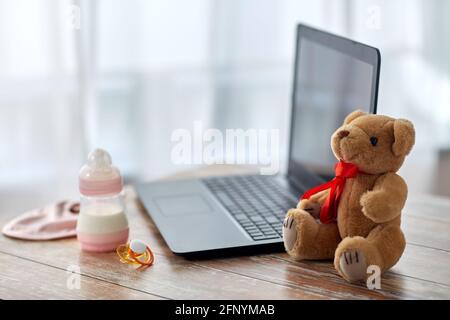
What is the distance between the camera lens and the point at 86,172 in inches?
44.4

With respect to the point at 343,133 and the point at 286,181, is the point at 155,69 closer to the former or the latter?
the point at 286,181

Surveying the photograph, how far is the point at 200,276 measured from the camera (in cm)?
103

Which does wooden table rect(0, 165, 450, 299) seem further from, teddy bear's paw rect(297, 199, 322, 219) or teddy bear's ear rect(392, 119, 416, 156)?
teddy bear's ear rect(392, 119, 416, 156)

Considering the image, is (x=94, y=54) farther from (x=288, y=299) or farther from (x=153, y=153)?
(x=288, y=299)

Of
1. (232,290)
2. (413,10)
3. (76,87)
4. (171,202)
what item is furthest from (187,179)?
(413,10)

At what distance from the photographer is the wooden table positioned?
0.97 metres

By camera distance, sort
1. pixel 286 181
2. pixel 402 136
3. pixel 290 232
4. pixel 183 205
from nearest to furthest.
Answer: pixel 402 136, pixel 290 232, pixel 183 205, pixel 286 181

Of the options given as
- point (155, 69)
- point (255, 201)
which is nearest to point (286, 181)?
point (255, 201)

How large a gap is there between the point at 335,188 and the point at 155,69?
127 centimetres

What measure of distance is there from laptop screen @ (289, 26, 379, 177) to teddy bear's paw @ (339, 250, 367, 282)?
0.78 ft

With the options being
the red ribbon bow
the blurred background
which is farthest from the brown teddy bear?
the blurred background

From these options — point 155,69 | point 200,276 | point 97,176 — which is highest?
point 155,69

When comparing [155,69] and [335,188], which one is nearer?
[335,188]

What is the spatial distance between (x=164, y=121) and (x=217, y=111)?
0.60ft
